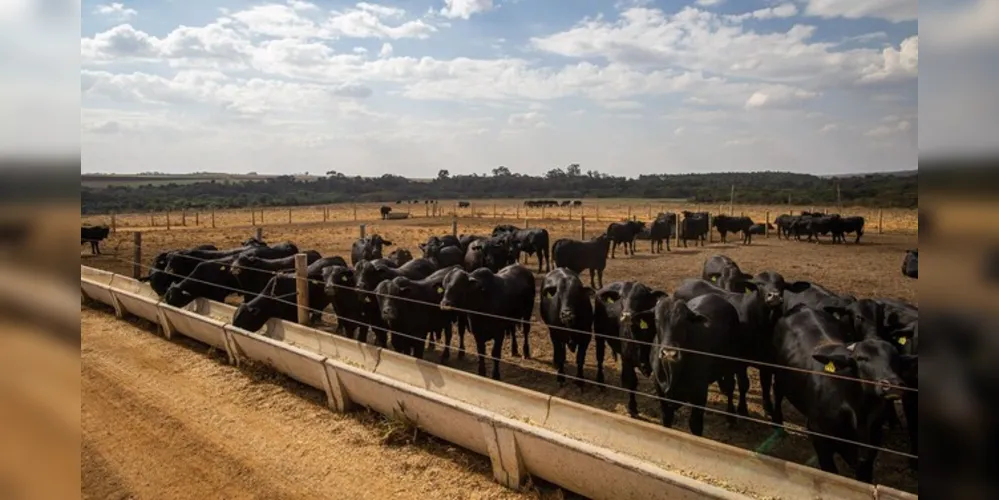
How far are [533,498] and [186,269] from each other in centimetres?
1094

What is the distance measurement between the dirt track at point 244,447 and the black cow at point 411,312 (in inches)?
65.3

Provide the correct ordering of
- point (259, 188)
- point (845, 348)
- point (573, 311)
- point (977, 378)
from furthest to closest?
1. point (259, 188)
2. point (573, 311)
3. point (845, 348)
4. point (977, 378)

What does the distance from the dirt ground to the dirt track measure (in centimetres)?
78

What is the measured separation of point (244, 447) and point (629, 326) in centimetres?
449

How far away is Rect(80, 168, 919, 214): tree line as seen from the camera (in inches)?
2699

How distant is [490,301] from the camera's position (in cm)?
973

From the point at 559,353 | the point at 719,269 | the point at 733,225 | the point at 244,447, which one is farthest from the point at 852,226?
the point at 244,447

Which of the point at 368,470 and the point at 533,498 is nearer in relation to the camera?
the point at 533,498

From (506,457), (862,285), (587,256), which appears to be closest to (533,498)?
(506,457)

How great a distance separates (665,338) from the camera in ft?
22.0

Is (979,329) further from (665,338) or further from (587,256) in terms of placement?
(587,256)

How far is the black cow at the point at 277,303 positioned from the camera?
33.1 feet

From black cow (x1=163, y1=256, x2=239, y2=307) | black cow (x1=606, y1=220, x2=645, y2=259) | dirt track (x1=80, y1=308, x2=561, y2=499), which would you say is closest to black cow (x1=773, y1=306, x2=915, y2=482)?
dirt track (x1=80, y1=308, x2=561, y2=499)

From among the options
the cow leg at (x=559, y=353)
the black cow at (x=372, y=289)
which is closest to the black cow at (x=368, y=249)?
the black cow at (x=372, y=289)
